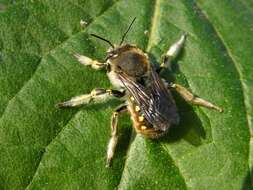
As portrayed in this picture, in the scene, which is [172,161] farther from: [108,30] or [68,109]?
[108,30]

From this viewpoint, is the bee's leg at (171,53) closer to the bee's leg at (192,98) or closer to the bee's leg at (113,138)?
the bee's leg at (192,98)

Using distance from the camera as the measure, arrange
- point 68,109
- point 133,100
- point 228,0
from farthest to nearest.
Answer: point 228,0 < point 133,100 < point 68,109

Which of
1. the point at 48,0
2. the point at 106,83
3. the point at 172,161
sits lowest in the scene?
the point at 172,161

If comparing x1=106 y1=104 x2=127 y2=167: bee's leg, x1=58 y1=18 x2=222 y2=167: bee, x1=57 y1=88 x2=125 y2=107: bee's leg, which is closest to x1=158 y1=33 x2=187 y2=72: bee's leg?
x1=58 y1=18 x2=222 y2=167: bee

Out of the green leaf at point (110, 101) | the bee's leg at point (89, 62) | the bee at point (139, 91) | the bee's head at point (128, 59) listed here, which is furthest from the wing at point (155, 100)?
the bee's leg at point (89, 62)

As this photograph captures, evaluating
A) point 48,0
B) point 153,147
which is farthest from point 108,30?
point 153,147

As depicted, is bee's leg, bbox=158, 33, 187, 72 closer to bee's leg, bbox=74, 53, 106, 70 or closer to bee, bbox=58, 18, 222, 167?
bee, bbox=58, 18, 222, 167

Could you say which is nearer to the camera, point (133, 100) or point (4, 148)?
point (4, 148)

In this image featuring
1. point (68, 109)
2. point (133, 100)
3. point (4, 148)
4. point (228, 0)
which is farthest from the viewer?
point (228, 0)
